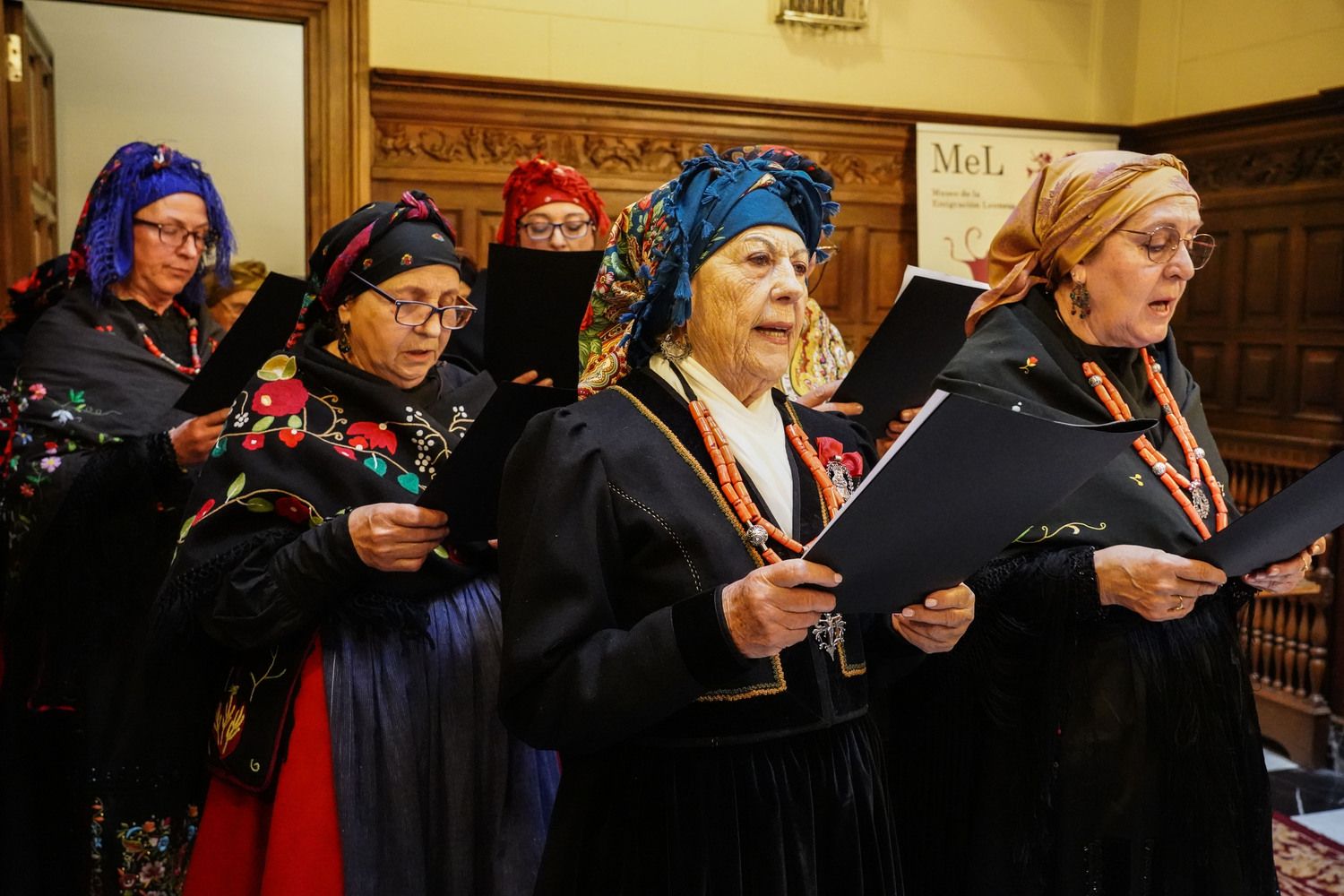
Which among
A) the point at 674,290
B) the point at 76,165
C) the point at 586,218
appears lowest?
the point at 674,290

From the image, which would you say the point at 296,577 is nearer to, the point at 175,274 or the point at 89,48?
the point at 175,274

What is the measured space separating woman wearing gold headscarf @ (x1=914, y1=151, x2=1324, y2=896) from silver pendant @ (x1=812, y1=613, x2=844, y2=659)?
1.62ft

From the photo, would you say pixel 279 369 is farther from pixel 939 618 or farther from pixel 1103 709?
pixel 1103 709

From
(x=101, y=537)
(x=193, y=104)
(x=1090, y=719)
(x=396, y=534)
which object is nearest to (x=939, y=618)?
(x=1090, y=719)

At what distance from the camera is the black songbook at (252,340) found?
216cm

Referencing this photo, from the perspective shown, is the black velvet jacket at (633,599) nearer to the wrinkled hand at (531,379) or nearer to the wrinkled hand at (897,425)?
the wrinkled hand at (531,379)

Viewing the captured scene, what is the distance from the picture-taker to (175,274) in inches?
106

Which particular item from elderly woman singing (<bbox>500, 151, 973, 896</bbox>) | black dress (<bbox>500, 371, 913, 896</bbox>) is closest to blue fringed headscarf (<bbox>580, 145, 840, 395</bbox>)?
elderly woman singing (<bbox>500, 151, 973, 896</bbox>)

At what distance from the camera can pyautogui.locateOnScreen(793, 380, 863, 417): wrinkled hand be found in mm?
2438

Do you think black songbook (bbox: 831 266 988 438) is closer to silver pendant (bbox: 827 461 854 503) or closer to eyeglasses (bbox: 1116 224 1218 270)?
eyeglasses (bbox: 1116 224 1218 270)

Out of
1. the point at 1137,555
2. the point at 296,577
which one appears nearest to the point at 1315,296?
the point at 1137,555

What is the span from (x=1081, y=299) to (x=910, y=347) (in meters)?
0.49

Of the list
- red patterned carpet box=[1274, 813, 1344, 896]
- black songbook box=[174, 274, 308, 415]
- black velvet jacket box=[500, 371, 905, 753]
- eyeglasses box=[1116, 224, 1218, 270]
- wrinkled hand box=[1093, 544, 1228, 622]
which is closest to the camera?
black velvet jacket box=[500, 371, 905, 753]

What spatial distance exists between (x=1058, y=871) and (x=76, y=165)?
5004 millimetres
